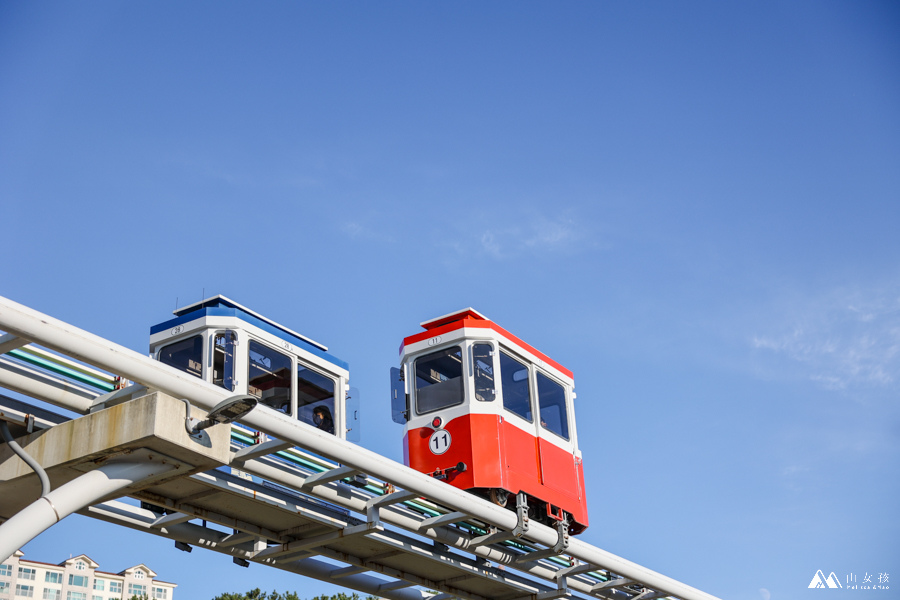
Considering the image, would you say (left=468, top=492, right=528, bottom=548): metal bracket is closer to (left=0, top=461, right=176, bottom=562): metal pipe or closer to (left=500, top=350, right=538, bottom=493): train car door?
(left=500, top=350, right=538, bottom=493): train car door

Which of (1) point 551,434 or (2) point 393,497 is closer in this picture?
(2) point 393,497

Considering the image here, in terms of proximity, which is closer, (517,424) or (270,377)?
(270,377)

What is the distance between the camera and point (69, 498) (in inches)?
333

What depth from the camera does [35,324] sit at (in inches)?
321

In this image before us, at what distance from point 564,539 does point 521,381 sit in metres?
2.79

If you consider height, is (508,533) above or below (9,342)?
below

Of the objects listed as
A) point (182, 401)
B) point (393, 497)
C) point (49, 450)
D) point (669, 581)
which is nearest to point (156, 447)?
point (182, 401)

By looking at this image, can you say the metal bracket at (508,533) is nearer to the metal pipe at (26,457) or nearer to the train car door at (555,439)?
the train car door at (555,439)

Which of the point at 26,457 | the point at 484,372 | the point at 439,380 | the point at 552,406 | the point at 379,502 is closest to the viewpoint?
the point at 26,457

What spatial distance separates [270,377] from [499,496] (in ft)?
12.0

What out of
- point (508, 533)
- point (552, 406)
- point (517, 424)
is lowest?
point (508, 533)

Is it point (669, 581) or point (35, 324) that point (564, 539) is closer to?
point (669, 581)

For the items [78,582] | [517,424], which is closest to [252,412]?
[517,424]

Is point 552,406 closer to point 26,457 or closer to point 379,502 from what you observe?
→ point 379,502
